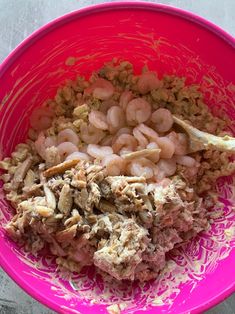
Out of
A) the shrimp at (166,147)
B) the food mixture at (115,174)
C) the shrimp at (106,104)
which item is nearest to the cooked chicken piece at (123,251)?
the food mixture at (115,174)

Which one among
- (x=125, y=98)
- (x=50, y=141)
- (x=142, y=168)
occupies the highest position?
(x=125, y=98)

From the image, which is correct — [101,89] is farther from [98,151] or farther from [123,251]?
[123,251]

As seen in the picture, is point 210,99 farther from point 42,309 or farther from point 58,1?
point 42,309

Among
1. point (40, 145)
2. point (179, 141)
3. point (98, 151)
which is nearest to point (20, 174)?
point (40, 145)

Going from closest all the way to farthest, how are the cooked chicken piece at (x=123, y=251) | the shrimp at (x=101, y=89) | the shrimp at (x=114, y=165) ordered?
the cooked chicken piece at (x=123, y=251) < the shrimp at (x=114, y=165) < the shrimp at (x=101, y=89)

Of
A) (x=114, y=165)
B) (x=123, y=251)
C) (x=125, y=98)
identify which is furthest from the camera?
(x=125, y=98)

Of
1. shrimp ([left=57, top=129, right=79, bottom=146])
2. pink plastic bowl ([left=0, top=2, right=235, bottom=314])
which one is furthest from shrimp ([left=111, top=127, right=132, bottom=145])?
pink plastic bowl ([left=0, top=2, right=235, bottom=314])

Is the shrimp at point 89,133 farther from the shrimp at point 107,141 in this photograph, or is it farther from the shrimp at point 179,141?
the shrimp at point 179,141

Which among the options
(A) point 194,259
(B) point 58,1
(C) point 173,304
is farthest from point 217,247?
(B) point 58,1
